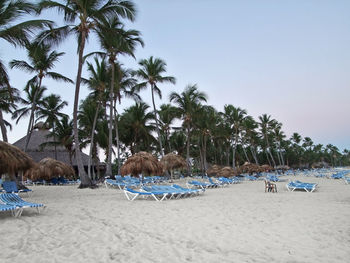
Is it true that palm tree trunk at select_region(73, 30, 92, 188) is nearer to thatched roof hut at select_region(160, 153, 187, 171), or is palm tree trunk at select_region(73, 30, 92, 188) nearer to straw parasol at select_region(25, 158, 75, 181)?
thatched roof hut at select_region(160, 153, 187, 171)

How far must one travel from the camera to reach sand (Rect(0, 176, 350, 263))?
376 cm

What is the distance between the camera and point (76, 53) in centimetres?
1582

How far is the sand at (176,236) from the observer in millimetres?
3760

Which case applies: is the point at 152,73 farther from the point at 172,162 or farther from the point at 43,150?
the point at 43,150

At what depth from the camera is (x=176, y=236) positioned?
4.79m

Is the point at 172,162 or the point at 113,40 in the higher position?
the point at 113,40

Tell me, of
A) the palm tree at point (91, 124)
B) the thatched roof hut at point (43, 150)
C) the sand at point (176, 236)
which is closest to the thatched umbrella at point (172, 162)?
the palm tree at point (91, 124)

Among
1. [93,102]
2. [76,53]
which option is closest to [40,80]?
[76,53]

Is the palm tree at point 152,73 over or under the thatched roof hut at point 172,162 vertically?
over

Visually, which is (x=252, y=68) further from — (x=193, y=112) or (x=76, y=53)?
(x=193, y=112)

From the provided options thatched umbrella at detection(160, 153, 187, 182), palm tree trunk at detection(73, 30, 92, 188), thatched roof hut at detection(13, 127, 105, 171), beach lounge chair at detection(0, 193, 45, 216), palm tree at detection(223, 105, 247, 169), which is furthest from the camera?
palm tree at detection(223, 105, 247, 169)

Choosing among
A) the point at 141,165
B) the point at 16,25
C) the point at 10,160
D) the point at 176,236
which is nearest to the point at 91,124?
the point at 141,165

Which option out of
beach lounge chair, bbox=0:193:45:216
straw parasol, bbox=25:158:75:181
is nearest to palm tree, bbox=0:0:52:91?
beach lounge chair, bbox=0:193:45:216

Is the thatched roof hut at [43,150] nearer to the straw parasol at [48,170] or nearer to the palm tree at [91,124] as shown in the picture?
the palm tree at [91,124]
